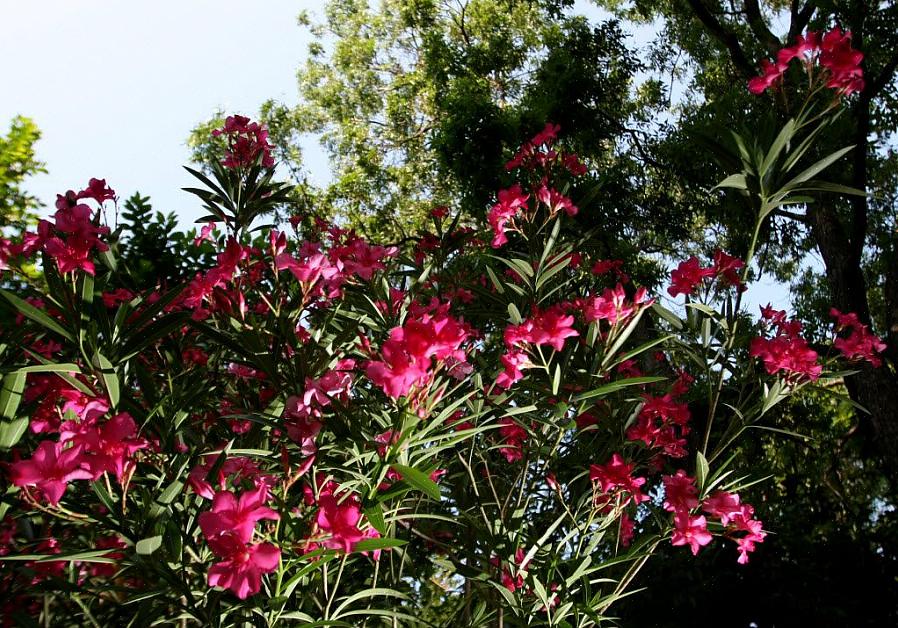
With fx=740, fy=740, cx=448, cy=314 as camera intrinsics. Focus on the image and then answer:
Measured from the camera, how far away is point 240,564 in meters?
1.07

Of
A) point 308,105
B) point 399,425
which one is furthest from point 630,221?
point 308,105

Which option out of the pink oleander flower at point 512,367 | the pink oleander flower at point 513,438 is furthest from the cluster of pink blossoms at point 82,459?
the pink oleander flower at point 513,438

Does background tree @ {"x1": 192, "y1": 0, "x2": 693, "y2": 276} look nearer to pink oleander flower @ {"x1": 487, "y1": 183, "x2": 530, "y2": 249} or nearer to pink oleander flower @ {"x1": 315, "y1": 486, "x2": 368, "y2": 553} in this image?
pink oleander flower @ {"x1": 487, "y1": 183, "x2": 530, "y2": 249}

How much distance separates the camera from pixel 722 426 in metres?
4.68

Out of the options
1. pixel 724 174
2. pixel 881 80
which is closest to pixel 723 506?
pixel 724 174

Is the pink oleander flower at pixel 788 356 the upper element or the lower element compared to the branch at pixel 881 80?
lower

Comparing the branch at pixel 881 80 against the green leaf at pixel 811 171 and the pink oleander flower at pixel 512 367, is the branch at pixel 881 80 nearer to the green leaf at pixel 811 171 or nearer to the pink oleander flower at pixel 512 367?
the green leaf at pixel 811 171

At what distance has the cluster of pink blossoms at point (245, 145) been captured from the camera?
6.88 ft

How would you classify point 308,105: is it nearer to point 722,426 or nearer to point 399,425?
point 722,426

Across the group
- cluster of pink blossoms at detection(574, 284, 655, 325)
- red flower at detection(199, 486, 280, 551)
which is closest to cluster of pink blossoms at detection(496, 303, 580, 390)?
cluster of pink blossoms at detection(574, 284, 655, 325)

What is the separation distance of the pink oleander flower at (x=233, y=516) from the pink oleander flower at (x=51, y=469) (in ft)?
0.81

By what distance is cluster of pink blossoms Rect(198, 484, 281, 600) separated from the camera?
41.4 inches

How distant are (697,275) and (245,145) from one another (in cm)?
132

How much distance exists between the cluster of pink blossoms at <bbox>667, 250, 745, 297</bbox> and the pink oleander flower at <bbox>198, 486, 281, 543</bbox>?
133cm
